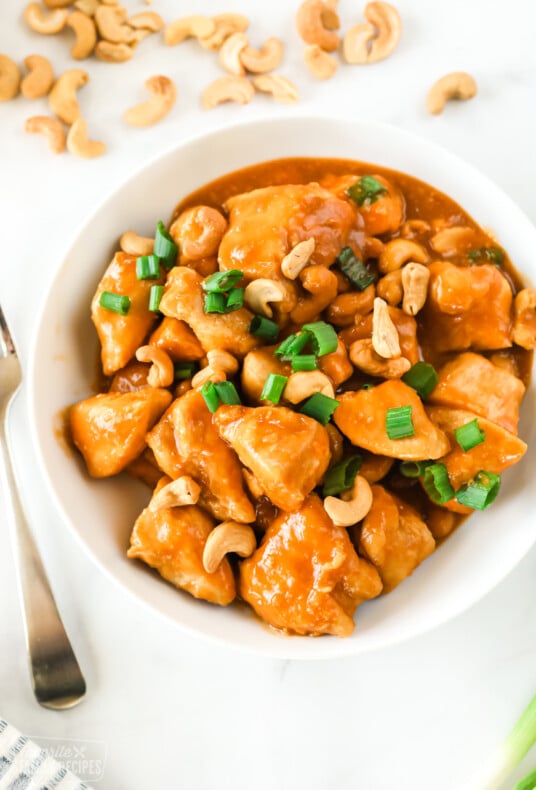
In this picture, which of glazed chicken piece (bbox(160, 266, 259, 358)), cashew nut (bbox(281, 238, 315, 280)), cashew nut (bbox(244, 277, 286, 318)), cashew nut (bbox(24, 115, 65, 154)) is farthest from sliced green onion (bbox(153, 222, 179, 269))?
cashew nut (bbox(24, 115, 65, 154))

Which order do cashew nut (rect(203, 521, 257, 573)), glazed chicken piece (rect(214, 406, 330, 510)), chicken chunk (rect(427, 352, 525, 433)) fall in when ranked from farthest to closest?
chicken chunk (rect(427, 352, 525, 433)) < cashew nut (rect(203, 521, 257, 573)) < glazed chicken piece (rect(214, 406, 330, 510))

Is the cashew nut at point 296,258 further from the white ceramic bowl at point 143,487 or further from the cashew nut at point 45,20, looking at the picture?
the cashew nut at point 45,20

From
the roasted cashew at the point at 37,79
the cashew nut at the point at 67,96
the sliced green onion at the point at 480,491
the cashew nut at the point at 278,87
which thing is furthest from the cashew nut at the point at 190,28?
the sliced green onion at the point at 480,491

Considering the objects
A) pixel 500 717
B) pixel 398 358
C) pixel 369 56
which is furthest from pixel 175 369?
pixel 500 717

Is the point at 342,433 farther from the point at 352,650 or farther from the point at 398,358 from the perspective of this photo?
the point at 352,650

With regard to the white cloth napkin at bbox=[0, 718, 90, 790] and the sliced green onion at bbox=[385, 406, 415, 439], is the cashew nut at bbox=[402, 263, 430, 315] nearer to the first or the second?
the sliced green onion at bbox=[385, 406, 415, 439]
